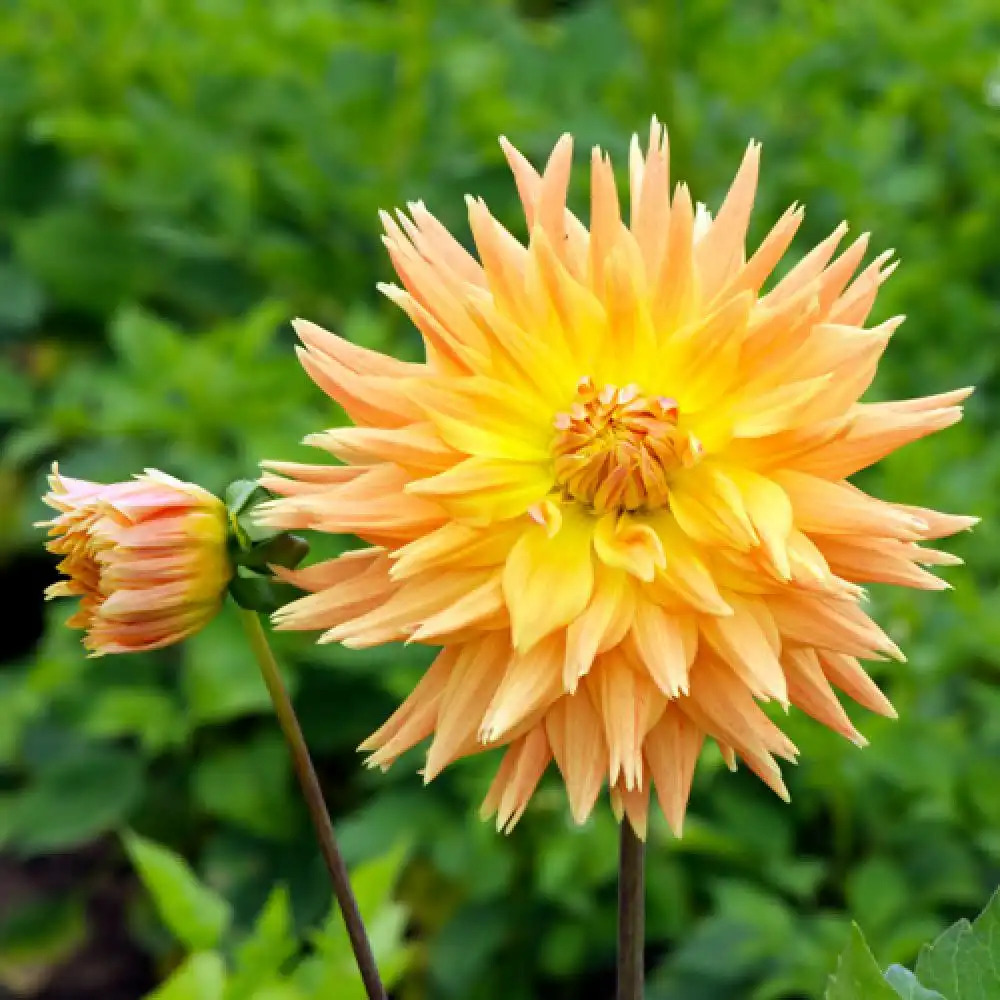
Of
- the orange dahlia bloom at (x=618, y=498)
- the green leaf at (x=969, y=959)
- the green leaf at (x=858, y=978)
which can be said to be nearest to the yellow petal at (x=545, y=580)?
the orange dahlia bloom at (x=618, y=498)

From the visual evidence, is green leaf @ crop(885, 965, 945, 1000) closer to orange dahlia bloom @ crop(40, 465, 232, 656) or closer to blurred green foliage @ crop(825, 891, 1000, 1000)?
blurred green foliage @ crop(825, 891, 1000, 1000)

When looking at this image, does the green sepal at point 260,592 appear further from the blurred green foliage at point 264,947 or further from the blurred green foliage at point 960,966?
the blurred green foliage at point 264,947

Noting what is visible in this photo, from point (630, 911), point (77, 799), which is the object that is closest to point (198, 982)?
point (630, 911)

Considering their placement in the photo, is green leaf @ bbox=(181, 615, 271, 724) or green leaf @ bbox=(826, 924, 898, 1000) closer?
green leaf @ bbox=(826, 924, 898, 1000)

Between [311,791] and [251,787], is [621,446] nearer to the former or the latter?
[311,791]

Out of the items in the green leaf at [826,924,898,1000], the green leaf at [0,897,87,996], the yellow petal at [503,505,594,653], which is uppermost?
the green leaf at [0,897,87,996]

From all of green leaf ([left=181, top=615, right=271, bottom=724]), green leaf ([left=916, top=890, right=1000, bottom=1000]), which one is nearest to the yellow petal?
green leaf ([left=916, top=890, right=1000, bottom=1000])
